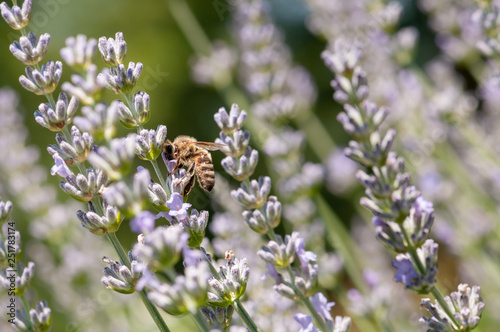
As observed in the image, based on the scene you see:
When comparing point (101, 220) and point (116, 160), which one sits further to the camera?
point (101, 220)

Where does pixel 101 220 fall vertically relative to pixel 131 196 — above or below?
below

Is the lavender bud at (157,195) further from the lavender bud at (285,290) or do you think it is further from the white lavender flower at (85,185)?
the lavender bud at (285,290)

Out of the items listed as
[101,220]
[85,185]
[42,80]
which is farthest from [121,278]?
[42,80]

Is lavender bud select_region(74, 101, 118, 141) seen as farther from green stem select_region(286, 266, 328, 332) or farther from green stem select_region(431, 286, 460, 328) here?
green stem select_region(431, 286, 460, 328)

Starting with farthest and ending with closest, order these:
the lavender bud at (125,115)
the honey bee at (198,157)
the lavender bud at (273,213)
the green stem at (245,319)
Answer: the honey bee at (198,157), the lavender bud at (273,213), the lavender bud at (125,115), the green stem at (245,319)

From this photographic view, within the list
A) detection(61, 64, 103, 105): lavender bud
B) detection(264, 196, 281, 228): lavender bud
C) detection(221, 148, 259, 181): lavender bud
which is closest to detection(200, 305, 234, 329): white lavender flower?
detection(264, 196, 281, 228): lavender bud

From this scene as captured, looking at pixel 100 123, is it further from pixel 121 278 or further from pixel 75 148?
pixel 121 278

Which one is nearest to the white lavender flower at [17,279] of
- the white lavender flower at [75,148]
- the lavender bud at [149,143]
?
the white lavender flower at [75,148]
